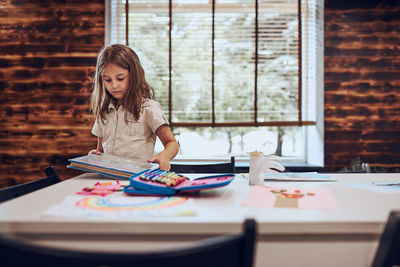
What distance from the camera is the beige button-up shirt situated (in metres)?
1.73

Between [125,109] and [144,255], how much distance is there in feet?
4.42

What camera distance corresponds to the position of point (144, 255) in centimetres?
45

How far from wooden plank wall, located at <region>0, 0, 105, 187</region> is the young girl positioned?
1.15 metres

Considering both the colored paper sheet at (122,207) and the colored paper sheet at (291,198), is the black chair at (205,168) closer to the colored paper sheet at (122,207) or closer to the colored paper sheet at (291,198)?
the colored paper sheet at (291,198)

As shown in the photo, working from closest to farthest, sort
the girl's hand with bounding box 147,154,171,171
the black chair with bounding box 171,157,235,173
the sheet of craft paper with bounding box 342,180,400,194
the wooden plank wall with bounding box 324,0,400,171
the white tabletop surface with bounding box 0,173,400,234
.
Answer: the white tabletop surface with bounding box 0,173,400,234, the sheet of craft paper with bounding box 342,180,400,194, the girl's hand with bounding box 147,154,171,171, the black chair with bounding box 171,157,235,173, the wooden plank wall with bounding box 324,0,400,171

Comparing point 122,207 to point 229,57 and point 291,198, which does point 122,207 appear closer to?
point 291,198

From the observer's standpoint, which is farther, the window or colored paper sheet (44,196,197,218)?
the window

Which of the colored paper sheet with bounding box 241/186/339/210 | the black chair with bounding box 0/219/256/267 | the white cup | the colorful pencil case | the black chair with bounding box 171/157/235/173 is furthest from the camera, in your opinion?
the black chair with bounding box 171/157/235/173

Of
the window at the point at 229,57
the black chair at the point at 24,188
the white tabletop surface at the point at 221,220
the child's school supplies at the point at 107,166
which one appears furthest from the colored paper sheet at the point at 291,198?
the window at the point at 229,57

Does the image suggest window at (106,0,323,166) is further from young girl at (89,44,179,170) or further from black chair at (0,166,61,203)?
black chair at (0,166,61,203)

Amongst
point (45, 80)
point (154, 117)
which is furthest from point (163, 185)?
point (45, 80)

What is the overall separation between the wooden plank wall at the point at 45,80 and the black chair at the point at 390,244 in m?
2.58

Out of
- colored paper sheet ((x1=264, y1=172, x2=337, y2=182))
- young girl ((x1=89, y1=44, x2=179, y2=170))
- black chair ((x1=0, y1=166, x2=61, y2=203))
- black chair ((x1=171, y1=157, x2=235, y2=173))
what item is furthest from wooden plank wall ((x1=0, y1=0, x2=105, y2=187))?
colored paper sheet ((x1=264, y1=172, x2=337, y2=182))

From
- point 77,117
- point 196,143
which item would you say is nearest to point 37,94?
point 77,117
